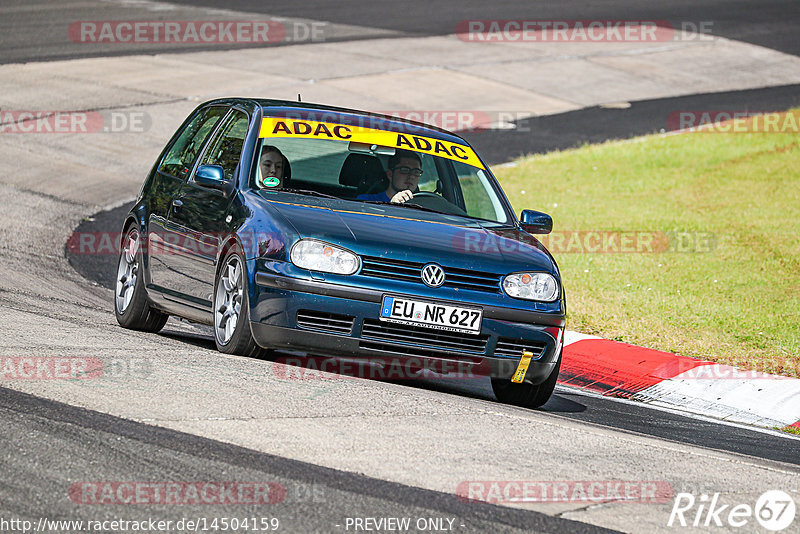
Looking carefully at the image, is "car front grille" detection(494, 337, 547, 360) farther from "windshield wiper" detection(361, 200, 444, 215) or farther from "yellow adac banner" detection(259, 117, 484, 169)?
"yellow adac banner" detection(259, 117, 484, 169)

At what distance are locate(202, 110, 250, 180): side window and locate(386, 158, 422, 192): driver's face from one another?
39.2 inches

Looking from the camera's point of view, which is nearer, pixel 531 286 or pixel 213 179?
pixel 531 286

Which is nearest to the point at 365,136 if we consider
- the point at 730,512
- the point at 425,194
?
the point at 425,194

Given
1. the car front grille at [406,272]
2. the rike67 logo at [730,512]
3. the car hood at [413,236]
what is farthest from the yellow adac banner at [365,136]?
the rike67 logo at [730,512]

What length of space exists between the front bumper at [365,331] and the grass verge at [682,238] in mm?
3187

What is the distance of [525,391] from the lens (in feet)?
26.0

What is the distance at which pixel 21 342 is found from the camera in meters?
7.05

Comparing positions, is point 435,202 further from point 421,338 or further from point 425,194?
point 421,338

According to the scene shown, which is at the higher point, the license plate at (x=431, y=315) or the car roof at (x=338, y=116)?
the car roof at (x=338, y=116)

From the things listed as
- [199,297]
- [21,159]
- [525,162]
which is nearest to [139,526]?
[199,297]

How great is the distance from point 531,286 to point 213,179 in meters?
2.06

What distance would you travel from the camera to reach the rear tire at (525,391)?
25.4 ft

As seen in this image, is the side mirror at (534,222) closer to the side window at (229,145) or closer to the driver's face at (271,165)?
the driver's face at (271,165)

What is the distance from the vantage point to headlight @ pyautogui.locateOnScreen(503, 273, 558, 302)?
24.0ft
